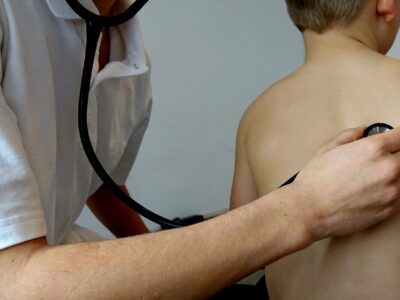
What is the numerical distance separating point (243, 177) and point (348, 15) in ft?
1.30

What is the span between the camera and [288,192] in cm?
62

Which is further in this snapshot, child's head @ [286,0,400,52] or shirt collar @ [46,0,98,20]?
child's head @ [286,0,400,52]

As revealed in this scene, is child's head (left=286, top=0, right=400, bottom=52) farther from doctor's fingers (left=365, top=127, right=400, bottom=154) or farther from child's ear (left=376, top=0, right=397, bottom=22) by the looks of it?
doctor's fingers (left=365, top=127, right=400, bottom=154)

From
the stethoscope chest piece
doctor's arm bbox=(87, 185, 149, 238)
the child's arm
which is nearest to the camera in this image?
the stethoscope chest piece

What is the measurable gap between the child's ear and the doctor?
1.29 ft

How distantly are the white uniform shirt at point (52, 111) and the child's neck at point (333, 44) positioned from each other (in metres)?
0.35

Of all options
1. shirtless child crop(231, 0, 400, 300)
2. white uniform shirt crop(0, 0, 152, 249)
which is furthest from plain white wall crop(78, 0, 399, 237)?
shirtless child crop(231, 0, 400, 300)

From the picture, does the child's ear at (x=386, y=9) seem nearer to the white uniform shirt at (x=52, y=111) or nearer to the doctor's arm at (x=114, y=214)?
the white uniform shirt at (x=52, y=111)

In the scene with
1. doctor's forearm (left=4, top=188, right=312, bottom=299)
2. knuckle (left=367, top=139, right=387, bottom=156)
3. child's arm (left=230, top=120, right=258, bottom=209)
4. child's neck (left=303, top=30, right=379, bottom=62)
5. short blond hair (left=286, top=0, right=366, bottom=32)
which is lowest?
child's arm (left=230, top=120, right=258, bottom=209)

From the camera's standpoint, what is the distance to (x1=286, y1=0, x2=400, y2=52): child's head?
0.94 meters

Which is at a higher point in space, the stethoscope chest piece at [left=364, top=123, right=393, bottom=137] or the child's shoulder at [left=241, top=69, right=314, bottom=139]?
the stethoscope chest piece at [left=364, top=123, right=393, bottom=137]

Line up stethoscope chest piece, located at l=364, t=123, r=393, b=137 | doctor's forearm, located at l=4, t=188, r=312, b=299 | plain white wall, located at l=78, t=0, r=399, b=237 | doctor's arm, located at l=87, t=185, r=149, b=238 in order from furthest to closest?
plain white wall, located at l=78, t=0, r=399, b=237, doctor's arm, located at l=87, t=185, r=149, b=238, stethoscope chest piece, located at l=364, t=123, r=393, b=137, doctor's forearm, located at l=4, t=188, r=312, b=299

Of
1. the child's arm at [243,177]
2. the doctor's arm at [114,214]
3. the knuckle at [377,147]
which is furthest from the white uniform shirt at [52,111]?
the knuckle at [377,147]

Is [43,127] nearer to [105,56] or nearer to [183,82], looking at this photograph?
[105,56]
